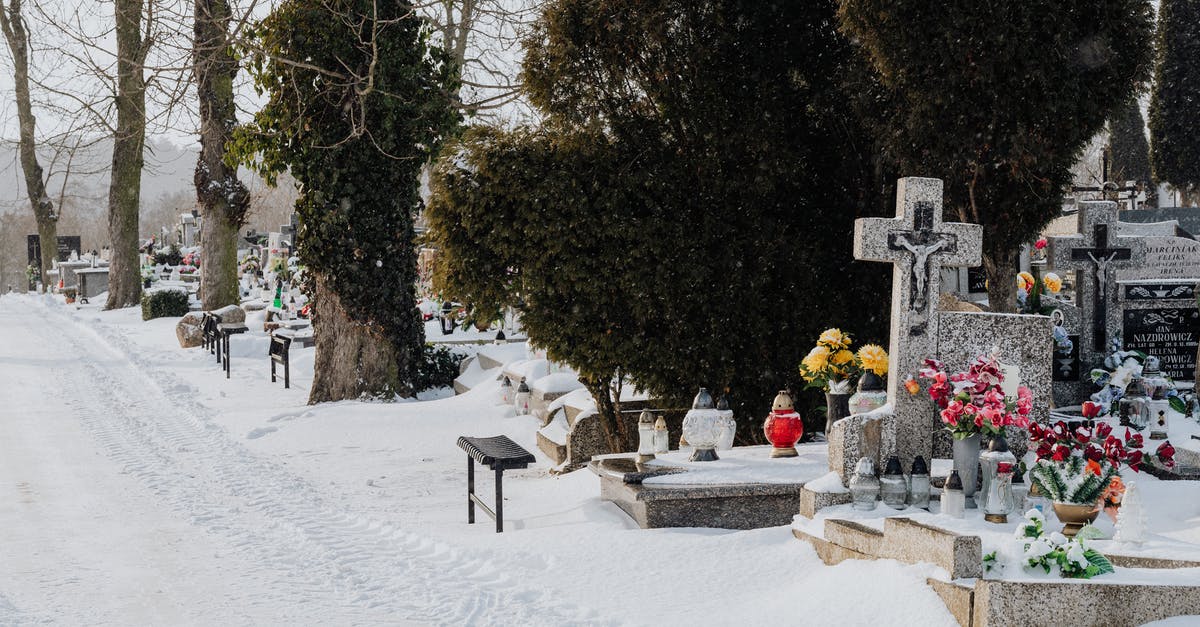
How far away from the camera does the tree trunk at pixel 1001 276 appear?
9.23m

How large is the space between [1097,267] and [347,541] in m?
6.93

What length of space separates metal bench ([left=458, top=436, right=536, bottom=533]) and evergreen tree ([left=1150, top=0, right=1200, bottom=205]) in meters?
26.1

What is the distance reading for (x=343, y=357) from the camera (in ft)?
43.1

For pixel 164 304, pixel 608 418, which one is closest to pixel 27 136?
pixel 164 304

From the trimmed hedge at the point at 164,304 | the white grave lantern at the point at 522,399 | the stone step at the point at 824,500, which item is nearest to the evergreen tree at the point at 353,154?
the white grave lantern at the point at 522,399

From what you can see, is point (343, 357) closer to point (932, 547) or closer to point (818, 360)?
point (818, 360)

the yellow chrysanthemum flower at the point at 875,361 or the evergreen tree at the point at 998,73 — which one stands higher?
the evergreen tree at the point at 998,73

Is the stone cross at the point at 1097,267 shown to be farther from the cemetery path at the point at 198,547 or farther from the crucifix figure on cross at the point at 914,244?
the cemetery path at the point at 198,547

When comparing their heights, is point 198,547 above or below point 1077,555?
below

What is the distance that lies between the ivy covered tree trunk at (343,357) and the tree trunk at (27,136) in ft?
51.9

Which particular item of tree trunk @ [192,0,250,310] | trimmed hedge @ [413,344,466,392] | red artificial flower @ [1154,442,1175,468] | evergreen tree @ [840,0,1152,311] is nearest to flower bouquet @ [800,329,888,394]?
evergreen tree @ [840,0,1152,311]

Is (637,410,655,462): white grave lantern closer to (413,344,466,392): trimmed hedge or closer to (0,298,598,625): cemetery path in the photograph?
(0,298,598,625): cemetery path

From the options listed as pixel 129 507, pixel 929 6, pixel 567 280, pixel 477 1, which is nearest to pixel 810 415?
pixel 567 280

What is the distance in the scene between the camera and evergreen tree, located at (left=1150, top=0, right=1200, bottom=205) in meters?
29.2
